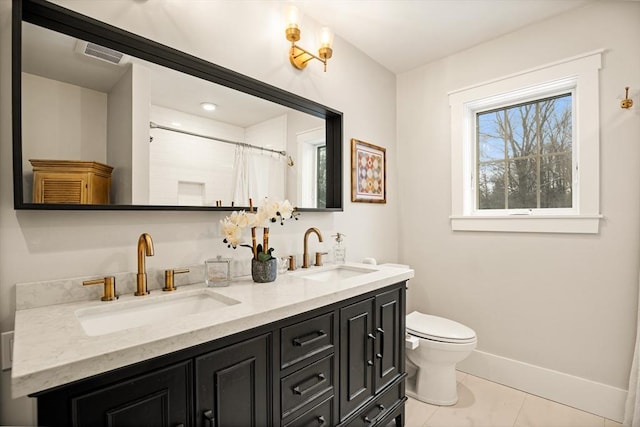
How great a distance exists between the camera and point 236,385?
39.4 inches

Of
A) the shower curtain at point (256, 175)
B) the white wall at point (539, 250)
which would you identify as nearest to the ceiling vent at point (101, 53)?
the shower curtain at point (256, 175)

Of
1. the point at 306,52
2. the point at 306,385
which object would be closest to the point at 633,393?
the point at 306,385

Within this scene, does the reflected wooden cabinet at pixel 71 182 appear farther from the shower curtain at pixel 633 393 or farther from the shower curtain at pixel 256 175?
the shower curtain at pixel 633 393

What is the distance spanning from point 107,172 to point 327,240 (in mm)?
1376

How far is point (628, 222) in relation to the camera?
75.5 inches

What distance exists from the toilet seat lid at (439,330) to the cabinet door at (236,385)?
4.39 ft

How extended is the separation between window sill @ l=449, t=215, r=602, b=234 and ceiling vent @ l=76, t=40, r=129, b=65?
2387mm

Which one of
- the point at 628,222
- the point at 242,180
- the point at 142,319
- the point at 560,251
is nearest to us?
the point at 142,319

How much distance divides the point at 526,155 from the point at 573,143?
0.95ft

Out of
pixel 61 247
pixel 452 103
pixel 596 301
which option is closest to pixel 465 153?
pixel 452 103

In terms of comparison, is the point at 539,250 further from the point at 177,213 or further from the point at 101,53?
the point at 101,53

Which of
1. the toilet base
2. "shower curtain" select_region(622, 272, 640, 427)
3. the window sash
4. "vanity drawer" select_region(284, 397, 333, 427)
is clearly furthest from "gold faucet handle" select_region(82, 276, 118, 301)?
"shower curtain" select_region(622, 272, 640, 427)

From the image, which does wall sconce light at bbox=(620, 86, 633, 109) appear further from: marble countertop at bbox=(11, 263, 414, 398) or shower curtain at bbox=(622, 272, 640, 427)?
marble countertop at bbox=(11, 263, 414, 398)

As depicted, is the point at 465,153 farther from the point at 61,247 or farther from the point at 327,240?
the point at 61,247
